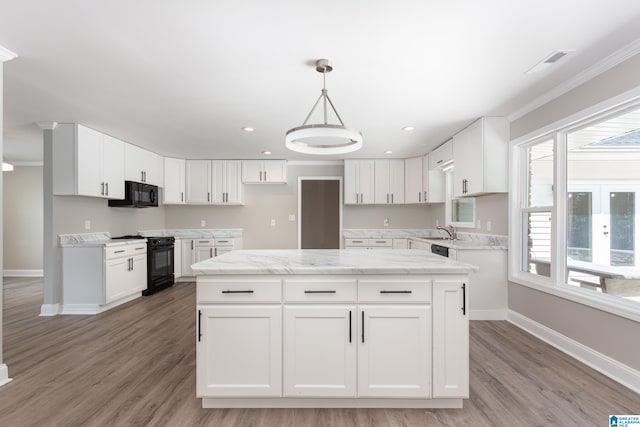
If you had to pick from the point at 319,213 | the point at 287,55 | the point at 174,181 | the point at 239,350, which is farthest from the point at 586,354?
the point at 174,181

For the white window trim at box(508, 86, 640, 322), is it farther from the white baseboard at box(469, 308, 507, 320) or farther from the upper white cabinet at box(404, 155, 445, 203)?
the upper white cabinet at box(404, 155, 445, 203)

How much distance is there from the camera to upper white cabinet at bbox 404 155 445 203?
563cm

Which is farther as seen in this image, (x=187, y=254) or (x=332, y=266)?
(x=187, y=254)

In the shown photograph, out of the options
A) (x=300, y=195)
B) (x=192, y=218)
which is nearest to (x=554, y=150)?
(x=300, y=195)

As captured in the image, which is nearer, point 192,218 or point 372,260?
point 372,260

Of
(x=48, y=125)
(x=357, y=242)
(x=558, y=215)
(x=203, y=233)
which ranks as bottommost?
(x=357, y=242)

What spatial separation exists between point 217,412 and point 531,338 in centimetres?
299

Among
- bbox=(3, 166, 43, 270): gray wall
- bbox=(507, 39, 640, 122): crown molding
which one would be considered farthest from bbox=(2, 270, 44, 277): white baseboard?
bbox=(507, 39, 640, 122): crown molding

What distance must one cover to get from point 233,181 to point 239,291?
4429 millimetres

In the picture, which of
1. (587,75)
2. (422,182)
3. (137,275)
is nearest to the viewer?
(587,75)

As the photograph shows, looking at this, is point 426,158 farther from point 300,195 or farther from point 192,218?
point 192,218

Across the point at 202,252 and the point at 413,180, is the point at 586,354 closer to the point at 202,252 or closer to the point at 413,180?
the point at 413,180

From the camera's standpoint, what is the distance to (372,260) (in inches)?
89.1

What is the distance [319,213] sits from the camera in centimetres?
640
